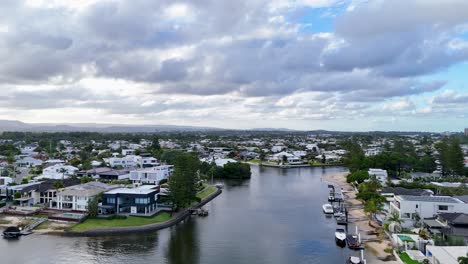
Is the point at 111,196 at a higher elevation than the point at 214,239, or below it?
higher

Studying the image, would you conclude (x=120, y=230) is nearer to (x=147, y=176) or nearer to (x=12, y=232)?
(x=12, y=232)

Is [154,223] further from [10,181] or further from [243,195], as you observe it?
[10,181]

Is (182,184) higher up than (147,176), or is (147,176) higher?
(182,184)

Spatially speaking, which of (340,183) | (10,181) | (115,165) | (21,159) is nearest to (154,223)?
(10,181)

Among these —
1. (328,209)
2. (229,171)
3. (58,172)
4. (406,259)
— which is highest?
(58,172)

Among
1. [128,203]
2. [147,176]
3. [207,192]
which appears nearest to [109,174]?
[147,176]
